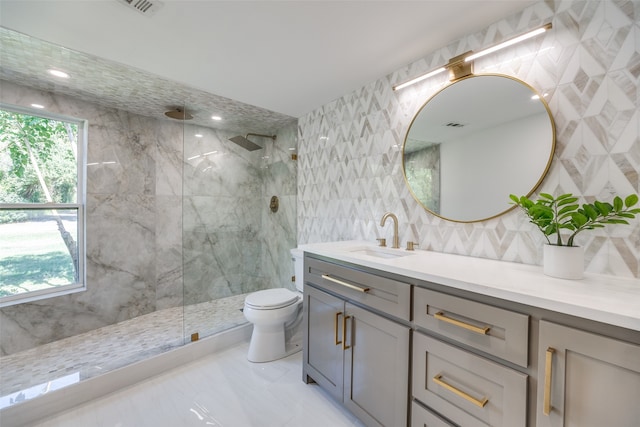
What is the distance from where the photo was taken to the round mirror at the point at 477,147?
4.35 feet

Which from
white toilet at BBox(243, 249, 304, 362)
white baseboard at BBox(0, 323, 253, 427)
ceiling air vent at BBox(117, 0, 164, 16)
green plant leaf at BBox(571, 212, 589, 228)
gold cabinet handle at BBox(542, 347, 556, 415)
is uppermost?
ceiling air vent at BBox(117, 0, 164, 16)

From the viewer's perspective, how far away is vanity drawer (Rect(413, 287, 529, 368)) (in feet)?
2.86

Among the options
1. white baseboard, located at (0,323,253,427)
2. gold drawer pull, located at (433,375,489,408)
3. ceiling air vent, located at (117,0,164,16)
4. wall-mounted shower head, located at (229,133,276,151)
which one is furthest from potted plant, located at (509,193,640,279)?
wall-mounted shower head, located at (229,133,276,151)

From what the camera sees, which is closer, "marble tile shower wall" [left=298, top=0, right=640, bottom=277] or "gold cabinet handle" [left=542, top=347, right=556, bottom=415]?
"gold cabinet handle" [left=542, top=347, right=556, bottom=415]

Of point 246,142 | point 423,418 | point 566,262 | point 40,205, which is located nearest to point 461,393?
point 423,418

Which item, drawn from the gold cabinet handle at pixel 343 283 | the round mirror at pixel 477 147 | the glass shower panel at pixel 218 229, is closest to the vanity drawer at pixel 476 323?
the gold cabinet handle at pixel 343 283

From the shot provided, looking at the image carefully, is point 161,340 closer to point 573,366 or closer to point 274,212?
point 274,212

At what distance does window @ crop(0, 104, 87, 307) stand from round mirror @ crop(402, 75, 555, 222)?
316 cm

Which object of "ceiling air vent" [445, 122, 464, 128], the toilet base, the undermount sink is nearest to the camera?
"ceiling air vent" [445, 122, 464, 128]

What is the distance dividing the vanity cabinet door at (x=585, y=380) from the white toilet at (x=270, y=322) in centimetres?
166

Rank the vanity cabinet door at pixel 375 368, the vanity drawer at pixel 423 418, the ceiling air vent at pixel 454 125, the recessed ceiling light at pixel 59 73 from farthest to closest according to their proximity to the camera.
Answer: the recessed ceiling light at pixel 59 73 → the ceiling air vent at pixel 454 125 → the vanity cabinet door at pixel 375 368 → the vanity drawer at pixel 423 418

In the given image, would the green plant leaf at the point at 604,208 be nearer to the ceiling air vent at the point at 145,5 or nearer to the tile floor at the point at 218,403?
the tile floor at the point at 218,403

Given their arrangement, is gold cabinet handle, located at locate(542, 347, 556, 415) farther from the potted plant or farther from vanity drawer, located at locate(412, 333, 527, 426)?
the potted plant

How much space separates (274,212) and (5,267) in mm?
2411
